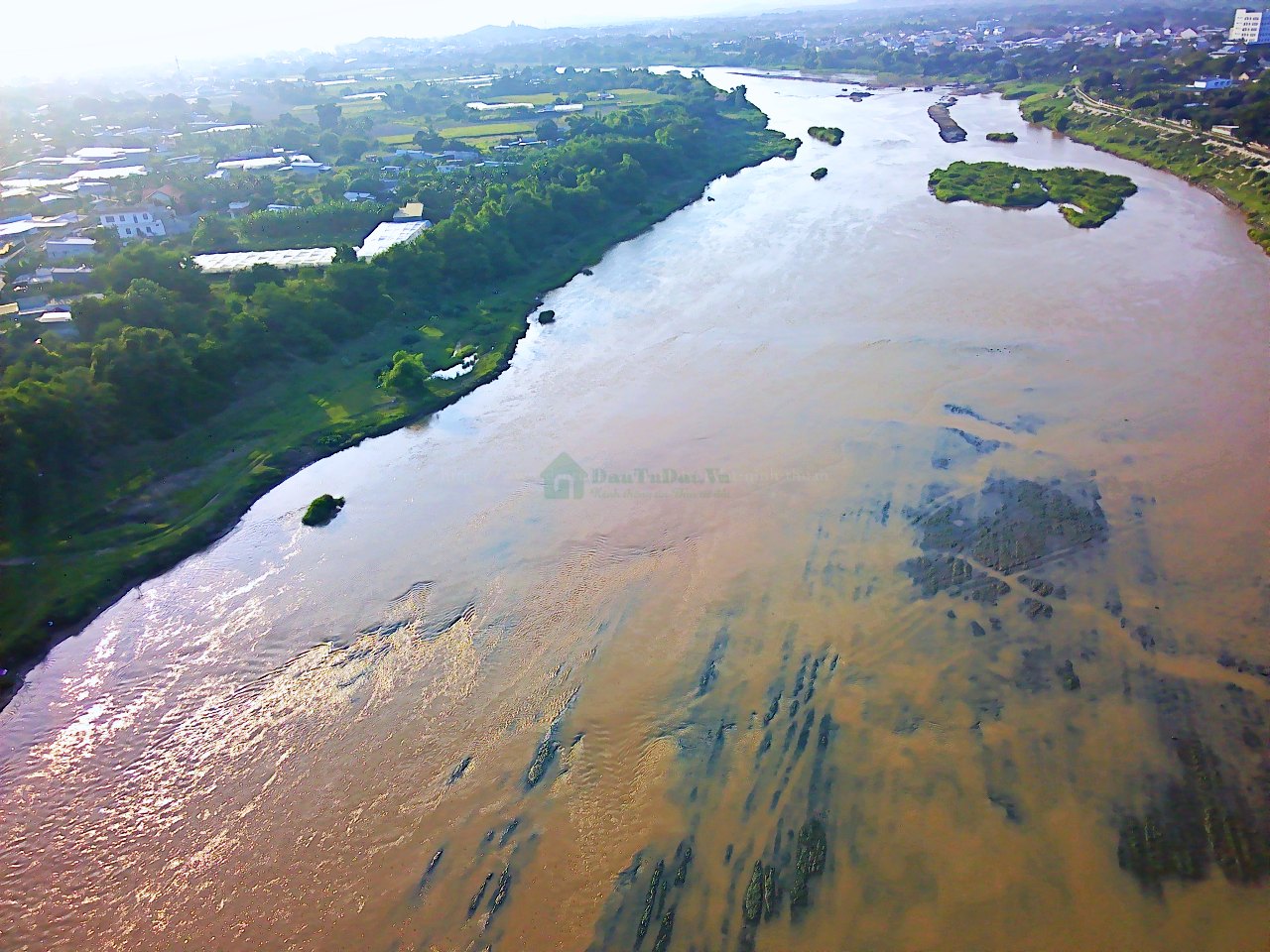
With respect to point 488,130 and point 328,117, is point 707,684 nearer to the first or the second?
point 488,130

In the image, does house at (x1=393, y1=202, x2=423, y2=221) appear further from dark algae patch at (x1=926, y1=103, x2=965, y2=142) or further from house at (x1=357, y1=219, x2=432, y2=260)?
dark algae patch at (x1=926, y1=103, x2=965, y2=142)

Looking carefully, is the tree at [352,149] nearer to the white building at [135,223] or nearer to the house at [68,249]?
the white building at [135,223]

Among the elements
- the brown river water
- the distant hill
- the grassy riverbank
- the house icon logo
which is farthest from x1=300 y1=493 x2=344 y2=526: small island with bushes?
the distant hill

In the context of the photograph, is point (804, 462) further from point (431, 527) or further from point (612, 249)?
point (612, 249)

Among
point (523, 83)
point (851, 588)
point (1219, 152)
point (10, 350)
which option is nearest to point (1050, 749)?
point (851, 588)

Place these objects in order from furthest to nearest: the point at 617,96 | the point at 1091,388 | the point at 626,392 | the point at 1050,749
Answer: the point at 617,96, the point at 626,392, the point at 1091,388, the point at 1050,749
